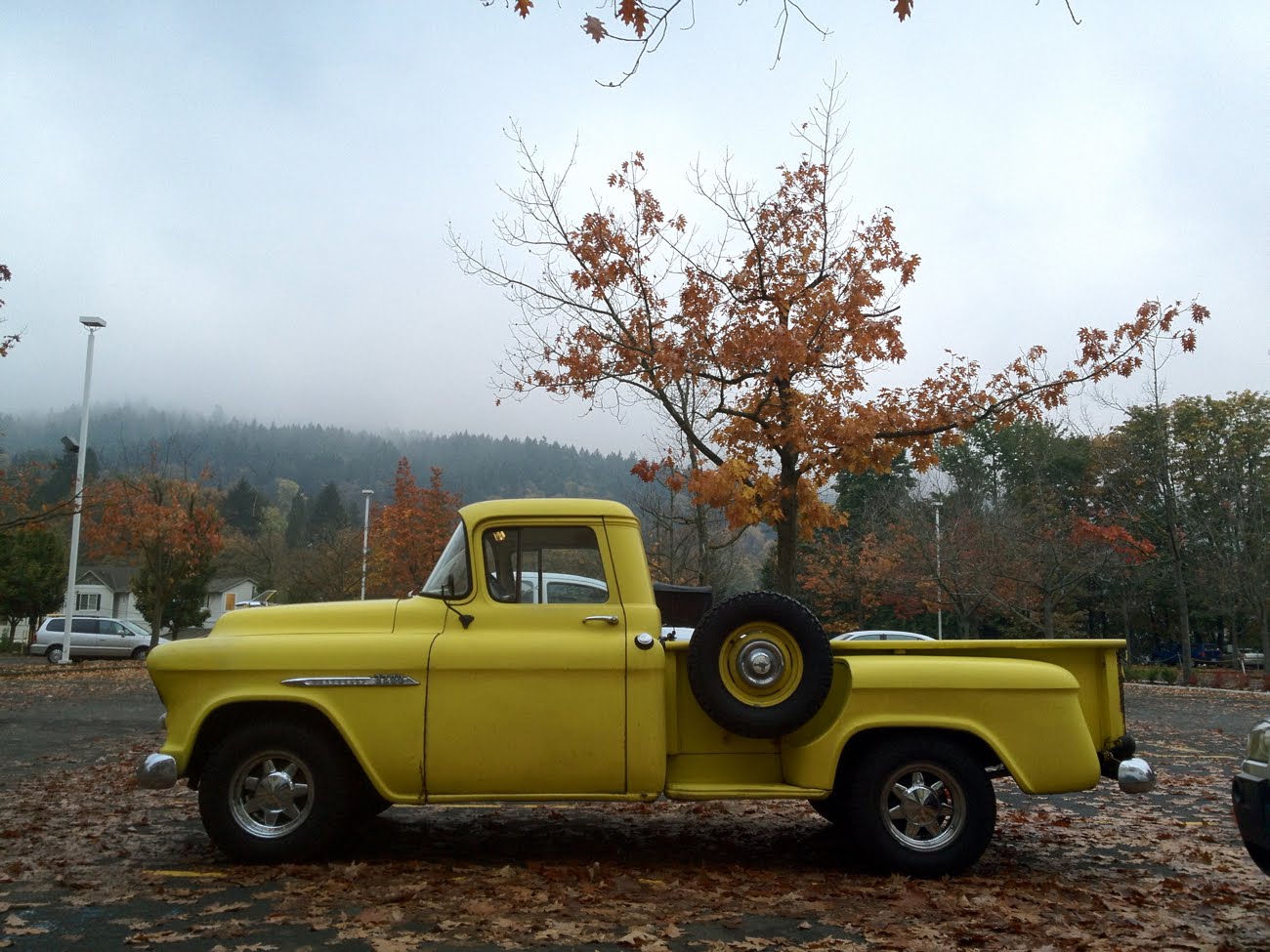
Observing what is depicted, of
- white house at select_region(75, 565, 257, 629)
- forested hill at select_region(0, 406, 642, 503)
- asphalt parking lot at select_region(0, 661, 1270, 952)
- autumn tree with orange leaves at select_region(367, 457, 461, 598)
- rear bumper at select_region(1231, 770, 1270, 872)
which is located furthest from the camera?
forested hill at select_region(0, 406, 642, 503)

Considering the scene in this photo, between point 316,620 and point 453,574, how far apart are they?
917mm

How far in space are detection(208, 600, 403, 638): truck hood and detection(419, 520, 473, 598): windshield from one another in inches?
10.8

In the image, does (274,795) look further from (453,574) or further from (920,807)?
(920,807)

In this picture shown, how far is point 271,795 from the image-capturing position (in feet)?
20.8

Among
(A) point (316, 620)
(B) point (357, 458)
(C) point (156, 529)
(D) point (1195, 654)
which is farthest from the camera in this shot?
(B) point (357, 458)

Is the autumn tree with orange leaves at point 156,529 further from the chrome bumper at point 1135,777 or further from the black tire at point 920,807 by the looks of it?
the chrome bumper at point 1135,777

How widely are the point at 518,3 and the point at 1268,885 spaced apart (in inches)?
254

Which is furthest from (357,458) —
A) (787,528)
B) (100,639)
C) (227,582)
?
(787,528)

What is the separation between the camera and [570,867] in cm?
640

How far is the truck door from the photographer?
621 cm

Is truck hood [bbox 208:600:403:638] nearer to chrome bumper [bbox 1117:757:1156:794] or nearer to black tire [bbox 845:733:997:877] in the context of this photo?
black tire [bbox 845:733:997:877]

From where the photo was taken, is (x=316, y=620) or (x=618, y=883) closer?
(x=618, y=883)

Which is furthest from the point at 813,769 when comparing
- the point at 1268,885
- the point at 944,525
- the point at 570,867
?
the point at 944,525

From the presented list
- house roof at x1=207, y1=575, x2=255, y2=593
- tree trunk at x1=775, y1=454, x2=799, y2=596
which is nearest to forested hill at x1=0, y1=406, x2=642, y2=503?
house roof at x1=207, y1=575, x2=255, y2=593
